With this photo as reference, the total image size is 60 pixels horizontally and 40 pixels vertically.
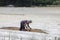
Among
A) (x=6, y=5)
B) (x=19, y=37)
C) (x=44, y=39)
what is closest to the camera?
(x=44, y=39)

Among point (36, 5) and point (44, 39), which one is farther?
point (36, 5)

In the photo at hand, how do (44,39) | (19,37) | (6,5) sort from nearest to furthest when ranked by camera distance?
(44,39), (19,37), (6,5)

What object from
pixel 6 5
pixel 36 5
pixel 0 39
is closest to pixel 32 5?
pixel 36 5

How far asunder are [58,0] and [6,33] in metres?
28.5

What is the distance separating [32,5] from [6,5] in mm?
3491

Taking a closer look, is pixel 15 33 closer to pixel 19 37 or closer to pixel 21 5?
pixel 19 37

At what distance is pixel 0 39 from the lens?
329 inches

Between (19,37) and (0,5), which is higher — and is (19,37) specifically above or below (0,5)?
above

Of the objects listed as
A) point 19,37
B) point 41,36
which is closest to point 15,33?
point 19,37

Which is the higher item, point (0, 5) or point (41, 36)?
point (41, 36)

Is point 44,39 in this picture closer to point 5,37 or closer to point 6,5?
point 5,37

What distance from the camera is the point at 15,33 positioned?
8062mm

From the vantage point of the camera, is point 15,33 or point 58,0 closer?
point 15,33

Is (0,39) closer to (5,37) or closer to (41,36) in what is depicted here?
(5,37)
